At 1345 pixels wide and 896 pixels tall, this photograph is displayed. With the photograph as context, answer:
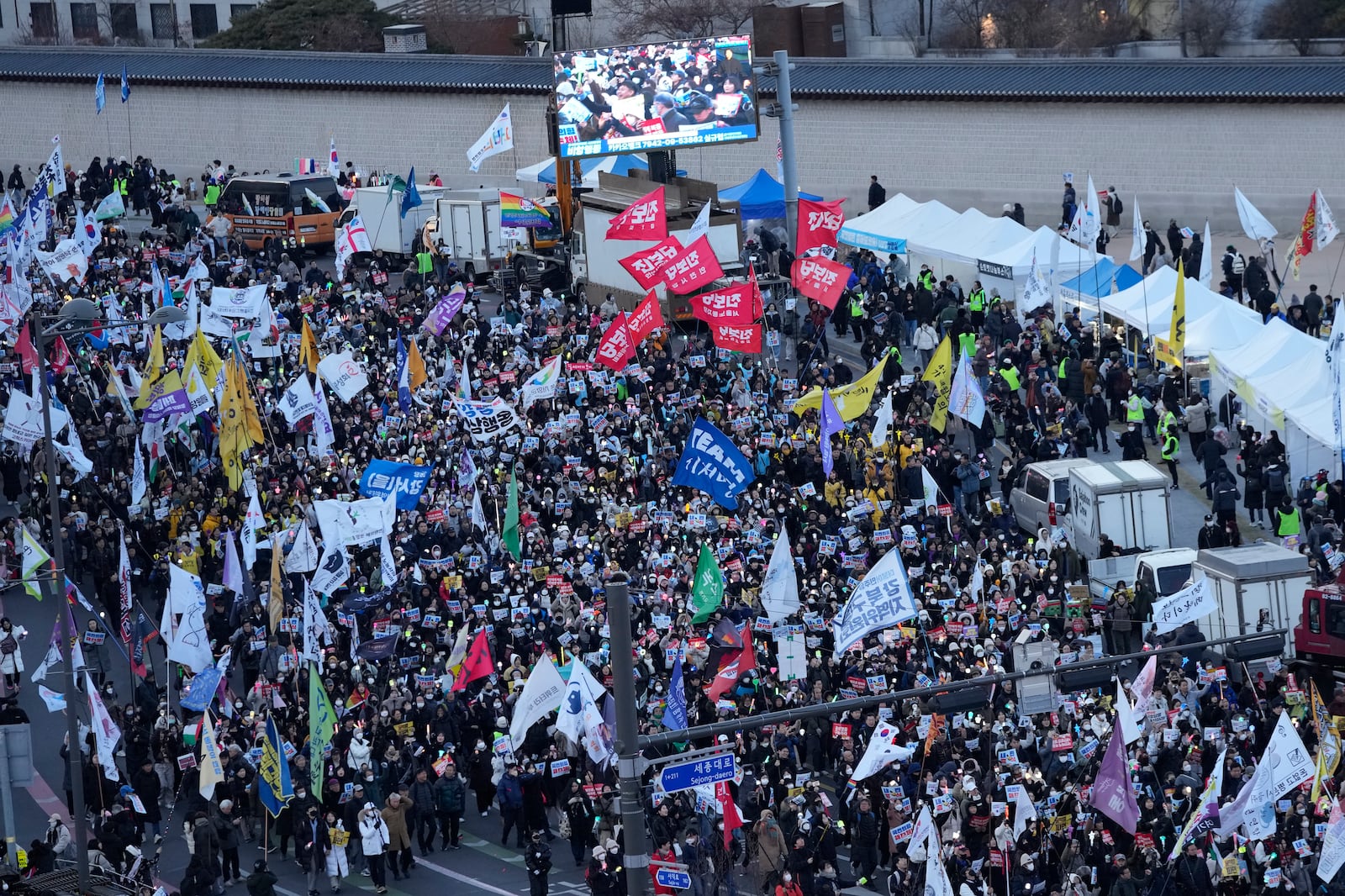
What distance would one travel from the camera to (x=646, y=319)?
3403 centimetres

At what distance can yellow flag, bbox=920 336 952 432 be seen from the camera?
1298 inches

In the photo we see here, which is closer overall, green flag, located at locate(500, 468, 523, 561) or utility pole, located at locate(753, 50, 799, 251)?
green flag, located at locate(500, 468, 523, 561)

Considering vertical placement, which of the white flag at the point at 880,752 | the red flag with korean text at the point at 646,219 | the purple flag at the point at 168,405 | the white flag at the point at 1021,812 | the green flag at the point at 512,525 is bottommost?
the white flag at the point at 1021,812

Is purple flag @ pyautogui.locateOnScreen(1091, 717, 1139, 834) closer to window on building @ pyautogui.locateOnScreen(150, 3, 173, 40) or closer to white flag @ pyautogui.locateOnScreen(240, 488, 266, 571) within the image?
white flag @ pyautogui.locateOnScreen(240, 488, 266, 571)

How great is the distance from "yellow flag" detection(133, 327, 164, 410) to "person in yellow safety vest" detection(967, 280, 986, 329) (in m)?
14.6

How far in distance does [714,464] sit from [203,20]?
5891 centimetres

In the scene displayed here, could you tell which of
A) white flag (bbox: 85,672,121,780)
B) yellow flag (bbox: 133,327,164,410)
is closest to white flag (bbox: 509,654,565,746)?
white flag (bbox: 85,672,121,780)

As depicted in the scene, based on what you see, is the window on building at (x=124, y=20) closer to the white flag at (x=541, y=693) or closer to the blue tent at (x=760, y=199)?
the blue tent at (x=760, y=199)

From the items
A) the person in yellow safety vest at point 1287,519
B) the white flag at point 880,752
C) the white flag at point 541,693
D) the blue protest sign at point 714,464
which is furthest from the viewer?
the person in yellow safety vest at point 1287,519

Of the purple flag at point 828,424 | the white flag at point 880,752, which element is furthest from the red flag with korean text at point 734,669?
the purple flag at point 828,424

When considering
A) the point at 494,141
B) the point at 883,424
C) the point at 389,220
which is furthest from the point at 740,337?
the point at 389,220

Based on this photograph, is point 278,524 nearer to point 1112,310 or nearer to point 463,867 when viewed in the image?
point 463,867

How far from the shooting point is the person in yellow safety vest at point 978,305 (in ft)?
133

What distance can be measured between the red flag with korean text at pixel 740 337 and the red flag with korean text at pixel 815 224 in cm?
492
